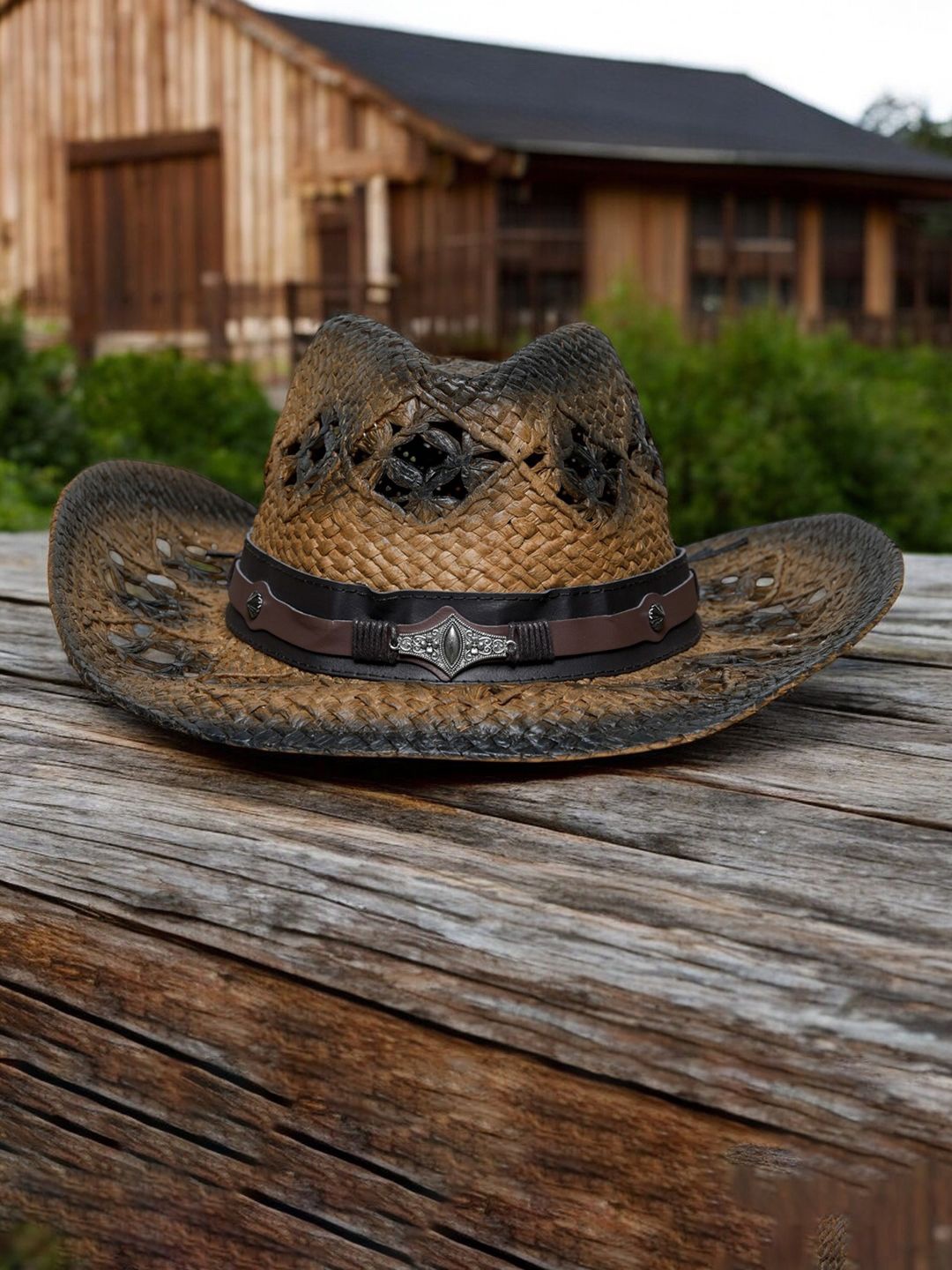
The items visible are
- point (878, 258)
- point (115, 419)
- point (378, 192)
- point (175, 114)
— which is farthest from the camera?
point (878, 258)

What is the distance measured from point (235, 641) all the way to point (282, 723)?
1.21 ft

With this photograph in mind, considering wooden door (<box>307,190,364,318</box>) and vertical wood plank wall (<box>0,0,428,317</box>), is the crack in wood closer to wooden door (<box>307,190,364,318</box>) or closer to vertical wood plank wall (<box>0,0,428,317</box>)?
wooden door (<box>307,190,364,318</box>)

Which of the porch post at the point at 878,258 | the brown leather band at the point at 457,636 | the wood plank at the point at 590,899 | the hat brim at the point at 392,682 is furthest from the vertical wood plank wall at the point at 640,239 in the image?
the wood plank at the point at 590,899

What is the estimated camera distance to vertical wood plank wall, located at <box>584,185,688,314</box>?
1522 cm

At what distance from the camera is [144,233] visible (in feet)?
52.5

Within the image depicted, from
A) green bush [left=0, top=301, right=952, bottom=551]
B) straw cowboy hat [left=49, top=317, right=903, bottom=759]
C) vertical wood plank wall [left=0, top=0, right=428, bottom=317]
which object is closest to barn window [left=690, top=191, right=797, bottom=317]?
vertical wood plank wall [left=0, top=0, right=428, bottom=317]

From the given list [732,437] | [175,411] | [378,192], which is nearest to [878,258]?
[378,192]

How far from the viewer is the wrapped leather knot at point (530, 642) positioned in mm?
1814

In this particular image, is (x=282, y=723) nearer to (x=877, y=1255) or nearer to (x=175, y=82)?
(x=877, y=1255)

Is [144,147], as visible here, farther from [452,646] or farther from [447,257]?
[452,646]

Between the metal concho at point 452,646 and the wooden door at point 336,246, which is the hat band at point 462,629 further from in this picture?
the wooden door at point 336,246

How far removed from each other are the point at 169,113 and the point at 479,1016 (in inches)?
619

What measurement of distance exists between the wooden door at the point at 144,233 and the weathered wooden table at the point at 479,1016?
13.9 m

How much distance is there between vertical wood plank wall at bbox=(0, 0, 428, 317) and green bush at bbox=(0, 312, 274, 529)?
4.72 m
